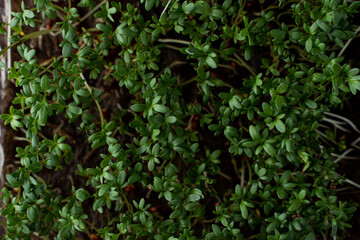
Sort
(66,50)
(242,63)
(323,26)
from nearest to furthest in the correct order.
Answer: (323,26) → (66,50) → (242,63)

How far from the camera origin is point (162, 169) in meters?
1.51

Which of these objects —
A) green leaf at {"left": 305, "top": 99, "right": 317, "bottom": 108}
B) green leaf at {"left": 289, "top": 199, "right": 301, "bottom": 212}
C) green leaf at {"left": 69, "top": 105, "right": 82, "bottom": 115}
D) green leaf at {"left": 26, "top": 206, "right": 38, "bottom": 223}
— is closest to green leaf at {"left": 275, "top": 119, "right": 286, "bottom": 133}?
green leaf at {"left": 305, "top": 99, "right": 317, "bottom": 108}

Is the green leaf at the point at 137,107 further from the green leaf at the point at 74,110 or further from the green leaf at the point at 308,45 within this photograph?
the green leaf at the point at 308,45

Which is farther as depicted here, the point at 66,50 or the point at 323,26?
the point at 66,50

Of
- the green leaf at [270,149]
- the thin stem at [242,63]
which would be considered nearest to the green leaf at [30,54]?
the thin stem at [242,63]

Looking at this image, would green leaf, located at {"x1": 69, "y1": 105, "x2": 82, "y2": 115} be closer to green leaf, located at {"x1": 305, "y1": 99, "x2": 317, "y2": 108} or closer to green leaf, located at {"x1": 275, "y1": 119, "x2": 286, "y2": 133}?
green leaf, located at {"x1": 275, "y1": 119, "x2": 286, "y2": 133}

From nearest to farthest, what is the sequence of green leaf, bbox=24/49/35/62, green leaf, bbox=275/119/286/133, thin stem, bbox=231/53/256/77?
green leaf, bbox=275/119/286/133 < green leaf, bbox=24/49/35/62 < thin stem, bbox=231/53/256/77

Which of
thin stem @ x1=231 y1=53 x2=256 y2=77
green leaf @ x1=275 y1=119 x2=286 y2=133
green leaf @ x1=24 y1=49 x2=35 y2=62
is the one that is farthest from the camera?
thin stem @ x1=231 y1=53 x2=256 y2=77

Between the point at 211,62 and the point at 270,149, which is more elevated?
the point at 211,62

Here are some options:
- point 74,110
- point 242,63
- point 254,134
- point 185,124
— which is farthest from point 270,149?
point 74,110

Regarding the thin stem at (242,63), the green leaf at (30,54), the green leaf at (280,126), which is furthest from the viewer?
the thin stem at (242,63)

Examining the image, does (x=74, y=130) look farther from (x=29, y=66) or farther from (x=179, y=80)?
(x=179, y=80)

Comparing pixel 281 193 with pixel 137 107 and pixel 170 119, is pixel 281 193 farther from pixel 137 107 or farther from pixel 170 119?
pixel 137 107

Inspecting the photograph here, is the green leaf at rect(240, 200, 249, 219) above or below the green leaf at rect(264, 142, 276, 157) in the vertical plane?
below
